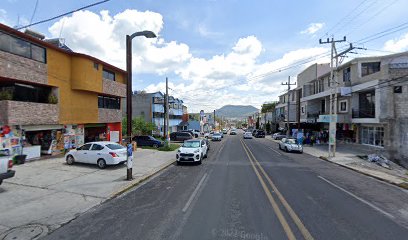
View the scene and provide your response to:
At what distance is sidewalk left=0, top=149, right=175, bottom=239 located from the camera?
648 centimetres

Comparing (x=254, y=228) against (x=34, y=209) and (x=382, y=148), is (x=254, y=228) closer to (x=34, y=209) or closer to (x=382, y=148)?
(x=34, y=209)

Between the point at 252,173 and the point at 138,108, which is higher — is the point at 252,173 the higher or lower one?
the lower one

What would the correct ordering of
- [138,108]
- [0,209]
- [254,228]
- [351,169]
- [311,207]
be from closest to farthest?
[254,228]
[0,209]
[311,207]
[351,169]
[138,108]

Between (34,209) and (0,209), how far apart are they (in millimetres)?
966

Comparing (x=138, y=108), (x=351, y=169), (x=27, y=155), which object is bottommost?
(x=351, y=169)

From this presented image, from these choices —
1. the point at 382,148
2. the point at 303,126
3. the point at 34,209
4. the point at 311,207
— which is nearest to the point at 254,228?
the point at 311,207

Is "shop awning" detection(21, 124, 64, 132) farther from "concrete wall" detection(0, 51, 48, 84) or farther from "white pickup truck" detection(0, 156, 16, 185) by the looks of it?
"white pickup truck" detection(0, 156, 16, 185)

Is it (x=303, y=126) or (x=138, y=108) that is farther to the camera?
(x=138, y=108)

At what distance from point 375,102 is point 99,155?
1050 inches

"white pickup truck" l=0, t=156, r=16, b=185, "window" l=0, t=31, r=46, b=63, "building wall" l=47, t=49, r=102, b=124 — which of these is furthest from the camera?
"building wall" l=47, t=49, r=102, b=124

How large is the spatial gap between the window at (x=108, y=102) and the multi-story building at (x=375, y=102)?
22.4 m

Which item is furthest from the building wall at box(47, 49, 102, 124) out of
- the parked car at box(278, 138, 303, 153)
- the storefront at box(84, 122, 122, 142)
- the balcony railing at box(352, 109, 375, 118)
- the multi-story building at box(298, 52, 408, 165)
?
the balcony railing at box(352, 109, 375, 118)

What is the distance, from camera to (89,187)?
1019 centimetres

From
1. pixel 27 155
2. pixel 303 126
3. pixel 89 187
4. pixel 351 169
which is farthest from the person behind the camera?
pixel 303 126
